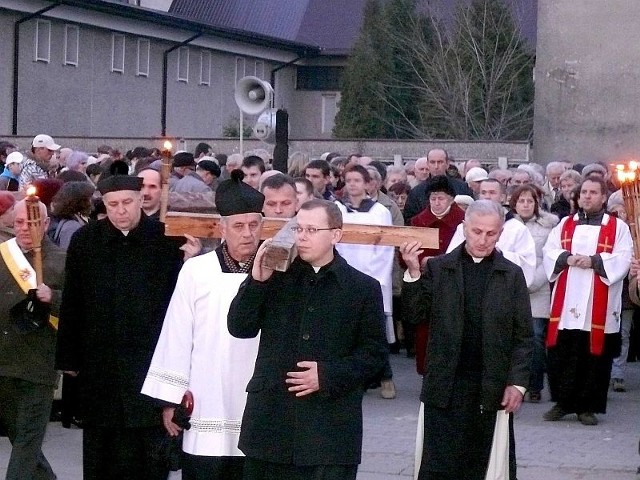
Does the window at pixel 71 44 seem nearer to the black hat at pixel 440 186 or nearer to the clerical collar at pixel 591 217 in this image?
the black hat at pixel 440 186

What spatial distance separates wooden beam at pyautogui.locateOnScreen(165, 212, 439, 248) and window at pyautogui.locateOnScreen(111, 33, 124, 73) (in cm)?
4086

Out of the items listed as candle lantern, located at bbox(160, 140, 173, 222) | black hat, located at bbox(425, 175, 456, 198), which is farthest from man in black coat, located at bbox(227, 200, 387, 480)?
black hat, located at bbox(425, 175, 456, 198)

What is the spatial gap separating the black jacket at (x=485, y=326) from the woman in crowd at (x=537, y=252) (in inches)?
185

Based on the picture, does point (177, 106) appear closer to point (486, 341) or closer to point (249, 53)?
point (249, 53)

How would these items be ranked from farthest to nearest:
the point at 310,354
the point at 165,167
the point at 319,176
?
the point at 319,176, the point at 165,167, the point at 310,354

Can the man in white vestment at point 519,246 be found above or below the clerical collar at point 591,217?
below

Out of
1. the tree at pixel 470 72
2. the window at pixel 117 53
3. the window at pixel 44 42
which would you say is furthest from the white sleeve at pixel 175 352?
the window at pixel 117 53

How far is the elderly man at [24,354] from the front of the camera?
8047mm

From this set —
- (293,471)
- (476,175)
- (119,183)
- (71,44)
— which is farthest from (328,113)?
(293,471)

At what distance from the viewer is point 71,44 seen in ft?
147

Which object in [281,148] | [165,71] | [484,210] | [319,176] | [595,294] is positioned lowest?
[595,294]

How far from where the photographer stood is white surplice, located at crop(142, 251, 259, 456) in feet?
22.2

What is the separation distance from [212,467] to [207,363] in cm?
49

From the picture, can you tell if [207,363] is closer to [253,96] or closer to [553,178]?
[553,178]
